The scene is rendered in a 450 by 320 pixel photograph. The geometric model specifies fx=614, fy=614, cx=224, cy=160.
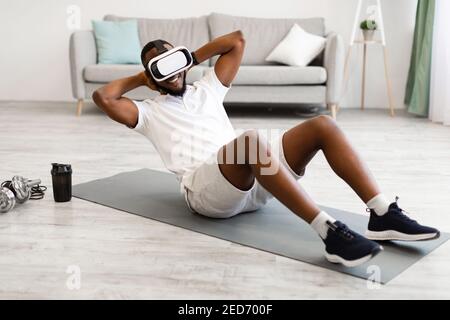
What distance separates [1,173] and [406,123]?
2.99 m

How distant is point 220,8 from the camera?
5535 mm

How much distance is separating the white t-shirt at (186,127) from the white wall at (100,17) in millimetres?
3348

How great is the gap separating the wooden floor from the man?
128mm

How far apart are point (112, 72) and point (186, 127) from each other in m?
2.69

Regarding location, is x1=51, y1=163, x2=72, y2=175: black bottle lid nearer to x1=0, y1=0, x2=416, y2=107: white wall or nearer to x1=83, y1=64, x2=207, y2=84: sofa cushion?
x1=83, y1=64, x2=207, y2=84: sofa cushion

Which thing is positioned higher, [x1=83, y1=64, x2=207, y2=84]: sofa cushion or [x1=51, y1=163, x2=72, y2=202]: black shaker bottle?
[x1=83, y1=64, x2=207, y2=84]: sofa cushion

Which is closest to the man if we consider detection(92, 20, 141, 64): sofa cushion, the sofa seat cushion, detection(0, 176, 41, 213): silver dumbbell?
detection(0, 176, 41, 213): silver dumbbell

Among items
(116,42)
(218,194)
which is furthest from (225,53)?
(116,42)

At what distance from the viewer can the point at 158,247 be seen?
2.12m

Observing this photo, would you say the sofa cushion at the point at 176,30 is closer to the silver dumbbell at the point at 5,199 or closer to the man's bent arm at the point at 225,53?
the man's bent arm at the point at 225,53

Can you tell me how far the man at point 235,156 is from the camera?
1864mm

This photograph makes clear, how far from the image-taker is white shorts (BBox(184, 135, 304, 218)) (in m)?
2.08

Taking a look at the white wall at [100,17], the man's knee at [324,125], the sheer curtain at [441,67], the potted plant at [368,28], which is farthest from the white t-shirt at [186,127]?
the white wall at [100,17]
